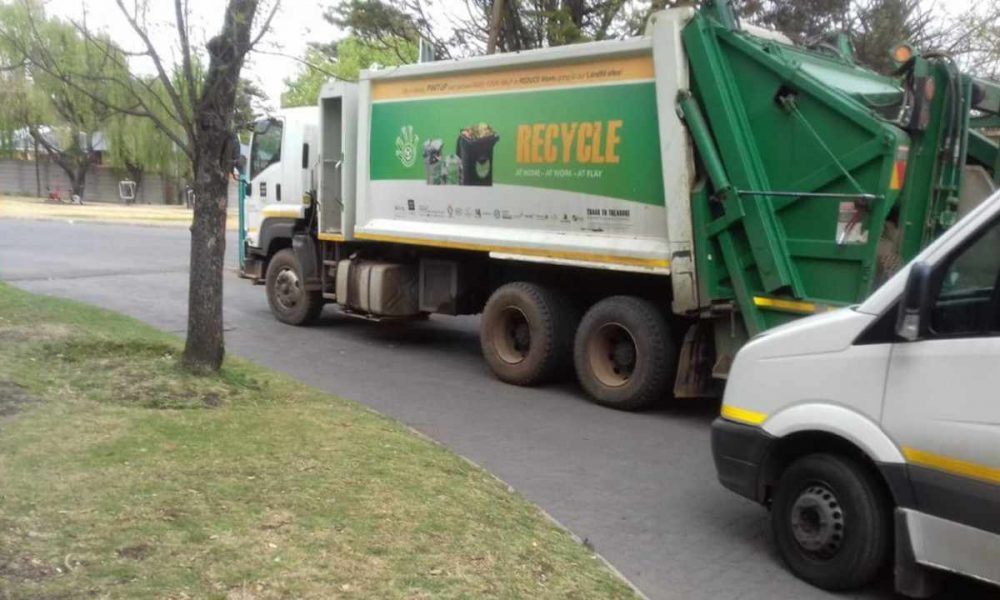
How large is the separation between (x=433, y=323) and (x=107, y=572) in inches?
389

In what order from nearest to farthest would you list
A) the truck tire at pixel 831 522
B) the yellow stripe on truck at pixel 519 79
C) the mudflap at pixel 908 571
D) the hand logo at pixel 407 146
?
the mudflap at pixel 908 571 < the truck tire at pixel 831 522 < the yellow stripe on truck at pixel 519 79 < the hand logo at pixel 407 146

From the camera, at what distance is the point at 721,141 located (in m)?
7.30

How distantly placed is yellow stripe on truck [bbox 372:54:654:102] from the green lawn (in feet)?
12.2

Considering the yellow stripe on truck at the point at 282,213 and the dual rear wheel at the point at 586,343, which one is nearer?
the dual rear wheel at the point at 586,343

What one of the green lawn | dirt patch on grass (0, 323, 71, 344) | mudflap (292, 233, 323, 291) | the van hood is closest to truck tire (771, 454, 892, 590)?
the van hood

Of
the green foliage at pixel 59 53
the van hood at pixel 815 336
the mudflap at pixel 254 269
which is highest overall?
the green foliage at pixel 59 53

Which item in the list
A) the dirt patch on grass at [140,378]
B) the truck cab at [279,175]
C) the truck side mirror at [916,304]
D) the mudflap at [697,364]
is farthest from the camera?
the truck cab at [279,175]

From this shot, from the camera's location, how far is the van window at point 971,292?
381 centimetres

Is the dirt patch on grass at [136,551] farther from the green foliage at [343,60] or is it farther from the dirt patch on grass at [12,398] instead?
the green foliage at [343,60]

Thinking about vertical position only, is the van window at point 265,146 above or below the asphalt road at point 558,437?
above

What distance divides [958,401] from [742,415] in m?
1.22

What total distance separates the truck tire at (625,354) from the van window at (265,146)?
6129 mm

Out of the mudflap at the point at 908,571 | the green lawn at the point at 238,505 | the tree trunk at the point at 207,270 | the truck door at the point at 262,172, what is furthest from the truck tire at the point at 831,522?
the truck door at the point at 262,172

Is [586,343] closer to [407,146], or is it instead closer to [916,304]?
[407,146]
